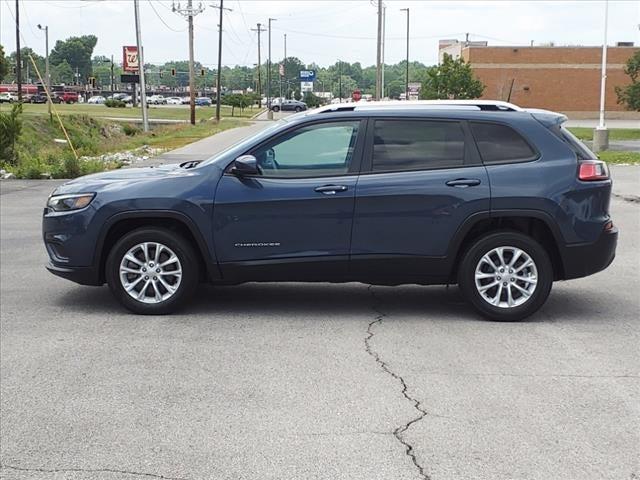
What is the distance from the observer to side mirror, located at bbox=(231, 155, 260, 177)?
7.06 metres

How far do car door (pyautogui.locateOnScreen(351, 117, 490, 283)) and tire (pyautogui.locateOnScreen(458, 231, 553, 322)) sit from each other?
227 mm

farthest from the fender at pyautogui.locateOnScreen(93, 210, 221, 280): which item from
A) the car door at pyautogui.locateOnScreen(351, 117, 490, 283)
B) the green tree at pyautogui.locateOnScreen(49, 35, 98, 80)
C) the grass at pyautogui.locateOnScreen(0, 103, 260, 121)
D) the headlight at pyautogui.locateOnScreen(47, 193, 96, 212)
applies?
the green tree at pyautogui.locateOnScreen(49, 35, 98, 80)

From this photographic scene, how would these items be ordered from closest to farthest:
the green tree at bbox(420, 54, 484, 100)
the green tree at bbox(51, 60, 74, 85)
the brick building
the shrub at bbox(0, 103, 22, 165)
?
the shrub at bbox(0, 103, 22, 165) → the green tree at bbox(420, 54, 484, 100) → the brick building → the green tree at bbox(51, 60, 74, 85)

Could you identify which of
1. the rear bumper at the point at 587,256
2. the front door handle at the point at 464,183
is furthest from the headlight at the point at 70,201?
the rear bumper at the point at 587,256

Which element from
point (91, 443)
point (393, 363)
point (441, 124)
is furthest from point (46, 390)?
point (441, 124)

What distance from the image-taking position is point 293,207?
281 inches

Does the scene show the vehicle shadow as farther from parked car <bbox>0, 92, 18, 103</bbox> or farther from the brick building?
parked car <bbox>0, 92, 18, 103</bbox>

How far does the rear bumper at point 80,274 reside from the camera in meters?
7.42

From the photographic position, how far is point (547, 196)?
7.04 m

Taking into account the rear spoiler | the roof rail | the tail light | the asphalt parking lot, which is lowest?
the asphalt parking lot

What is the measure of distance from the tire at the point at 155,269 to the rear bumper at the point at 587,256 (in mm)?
3235

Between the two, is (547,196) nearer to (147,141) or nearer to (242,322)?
(242,322)

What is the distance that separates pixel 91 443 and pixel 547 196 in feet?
14.1

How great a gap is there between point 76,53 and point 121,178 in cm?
19047
